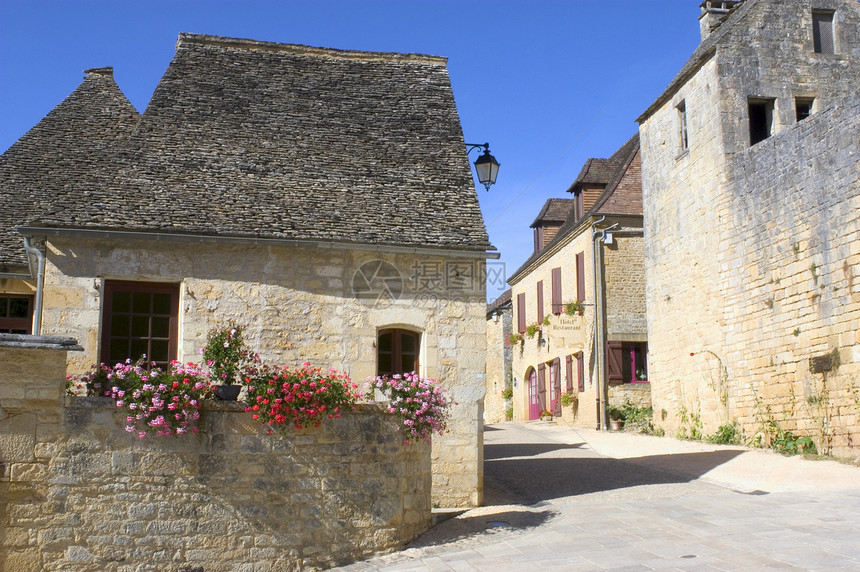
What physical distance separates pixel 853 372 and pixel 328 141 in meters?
8.16

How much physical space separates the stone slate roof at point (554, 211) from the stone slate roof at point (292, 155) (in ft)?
47.1

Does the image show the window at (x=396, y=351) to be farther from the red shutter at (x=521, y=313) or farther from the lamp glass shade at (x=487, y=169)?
the red shutter at (x=521, y=313)

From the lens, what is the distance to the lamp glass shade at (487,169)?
11.0 meters

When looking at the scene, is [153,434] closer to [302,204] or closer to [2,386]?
[2,386]

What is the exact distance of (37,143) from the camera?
13.9m

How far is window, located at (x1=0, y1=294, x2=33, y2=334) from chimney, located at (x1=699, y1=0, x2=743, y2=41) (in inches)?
598

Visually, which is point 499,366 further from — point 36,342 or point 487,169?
point 36,342

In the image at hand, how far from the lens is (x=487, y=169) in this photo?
10984mm

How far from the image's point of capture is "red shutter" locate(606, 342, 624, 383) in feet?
66.5

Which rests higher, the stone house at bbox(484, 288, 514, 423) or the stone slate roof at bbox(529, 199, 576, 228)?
the stone slate roof at bbox(529, 199, 576, 228)

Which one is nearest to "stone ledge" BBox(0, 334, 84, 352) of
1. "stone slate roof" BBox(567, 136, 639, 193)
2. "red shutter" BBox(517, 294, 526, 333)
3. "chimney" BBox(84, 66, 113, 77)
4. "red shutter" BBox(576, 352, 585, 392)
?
"chimney" BBox(84, 66, 113, 77)

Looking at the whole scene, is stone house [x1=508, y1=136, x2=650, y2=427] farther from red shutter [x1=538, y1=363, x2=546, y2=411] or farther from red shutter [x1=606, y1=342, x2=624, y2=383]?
red shutter [x1=538, y1=363, x2=546, y2=411]

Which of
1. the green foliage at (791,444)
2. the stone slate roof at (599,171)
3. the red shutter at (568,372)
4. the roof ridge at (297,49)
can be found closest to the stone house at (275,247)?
the roof ridge at (297,49)

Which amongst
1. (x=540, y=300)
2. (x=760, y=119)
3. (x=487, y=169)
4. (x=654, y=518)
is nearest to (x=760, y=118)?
(x=760, y=119)
